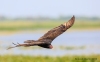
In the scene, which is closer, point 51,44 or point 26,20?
point 51,44

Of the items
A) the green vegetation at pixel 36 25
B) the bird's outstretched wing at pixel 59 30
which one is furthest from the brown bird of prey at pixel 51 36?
the green vegetation at pixel 36 25

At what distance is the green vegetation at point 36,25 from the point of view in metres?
4.17

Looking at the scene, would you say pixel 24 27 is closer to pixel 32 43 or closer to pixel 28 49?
pixel 28 49

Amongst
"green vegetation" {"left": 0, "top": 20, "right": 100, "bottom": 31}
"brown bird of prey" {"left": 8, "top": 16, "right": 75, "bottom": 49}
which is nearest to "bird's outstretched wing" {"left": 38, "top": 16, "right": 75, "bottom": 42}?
"brown bird of prey" {"left": 8, "top": 16, "right": 75, "bottom": 49}

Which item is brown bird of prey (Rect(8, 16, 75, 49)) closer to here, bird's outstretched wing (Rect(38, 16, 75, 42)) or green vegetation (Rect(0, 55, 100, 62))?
bird's outstretched wing (Rect(38, 16, 75, 42))

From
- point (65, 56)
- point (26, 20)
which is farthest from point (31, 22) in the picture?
point (65, 56)

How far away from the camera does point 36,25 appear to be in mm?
4203

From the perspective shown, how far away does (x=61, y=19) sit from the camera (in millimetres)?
4121

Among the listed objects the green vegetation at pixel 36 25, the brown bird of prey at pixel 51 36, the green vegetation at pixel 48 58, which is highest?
the green vegetation at pixel 36 25

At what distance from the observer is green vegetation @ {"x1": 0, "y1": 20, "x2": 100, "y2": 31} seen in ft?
13.7

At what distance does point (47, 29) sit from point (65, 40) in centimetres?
15

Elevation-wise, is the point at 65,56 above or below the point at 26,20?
below

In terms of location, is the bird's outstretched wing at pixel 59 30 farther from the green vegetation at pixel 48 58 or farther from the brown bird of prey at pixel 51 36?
the green vegetation at pixel 48 58

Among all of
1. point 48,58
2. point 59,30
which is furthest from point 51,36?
point 48,58
